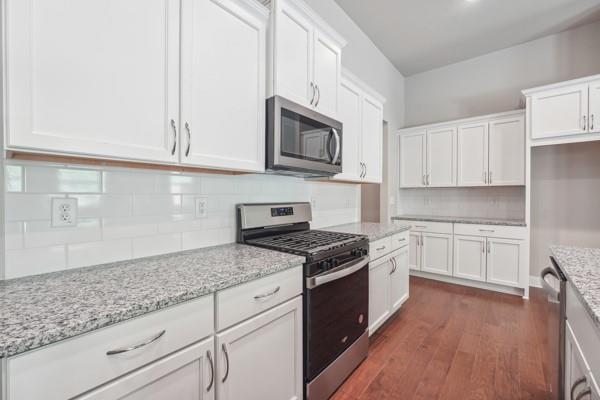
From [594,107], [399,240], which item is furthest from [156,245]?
[594,107]

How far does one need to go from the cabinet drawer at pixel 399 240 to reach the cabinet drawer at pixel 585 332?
1.38 meters

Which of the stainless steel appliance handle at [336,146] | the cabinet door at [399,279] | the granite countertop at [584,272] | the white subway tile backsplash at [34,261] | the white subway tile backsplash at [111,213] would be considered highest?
the stainless steel appliance handle at [336,146]

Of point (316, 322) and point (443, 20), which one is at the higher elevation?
point (443, 20)

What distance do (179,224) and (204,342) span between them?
27.9 inches

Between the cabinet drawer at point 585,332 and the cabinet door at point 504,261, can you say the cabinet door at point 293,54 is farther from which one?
the cabinet door at point 504,261

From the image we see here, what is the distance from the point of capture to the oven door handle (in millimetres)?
1415

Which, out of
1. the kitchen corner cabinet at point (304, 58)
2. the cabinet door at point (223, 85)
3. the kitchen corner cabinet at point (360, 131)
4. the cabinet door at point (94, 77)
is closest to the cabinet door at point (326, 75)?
the kitchen corner cabinet at point (304, 58)

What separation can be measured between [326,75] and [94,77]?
145 cm

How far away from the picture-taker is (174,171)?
57.1 inches

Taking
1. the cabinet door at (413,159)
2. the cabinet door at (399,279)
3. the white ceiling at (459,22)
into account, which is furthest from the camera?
the cabinet door at (413,159)

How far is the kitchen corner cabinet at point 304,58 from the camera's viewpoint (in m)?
1.57

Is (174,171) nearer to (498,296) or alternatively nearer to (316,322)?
(316,322)

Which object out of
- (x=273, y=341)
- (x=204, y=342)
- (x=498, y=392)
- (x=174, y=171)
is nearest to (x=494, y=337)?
(x=498, y=392)

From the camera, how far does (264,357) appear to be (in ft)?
3.96
